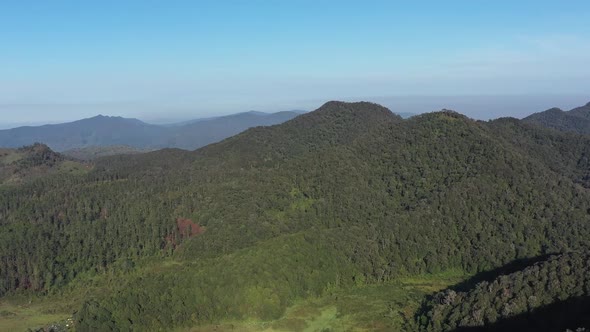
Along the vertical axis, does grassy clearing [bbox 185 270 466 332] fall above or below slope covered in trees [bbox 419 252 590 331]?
below

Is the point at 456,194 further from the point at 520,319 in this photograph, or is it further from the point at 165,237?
the point at 165,237

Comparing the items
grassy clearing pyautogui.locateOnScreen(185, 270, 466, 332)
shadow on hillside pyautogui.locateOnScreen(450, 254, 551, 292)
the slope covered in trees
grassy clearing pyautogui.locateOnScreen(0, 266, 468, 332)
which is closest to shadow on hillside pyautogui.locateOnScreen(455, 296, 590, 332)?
the slope covered in trees

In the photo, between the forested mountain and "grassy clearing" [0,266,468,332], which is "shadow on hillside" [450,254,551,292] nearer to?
the forested mountain

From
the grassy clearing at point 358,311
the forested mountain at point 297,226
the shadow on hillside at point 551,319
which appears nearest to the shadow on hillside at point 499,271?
the forested mountain at point 297,226

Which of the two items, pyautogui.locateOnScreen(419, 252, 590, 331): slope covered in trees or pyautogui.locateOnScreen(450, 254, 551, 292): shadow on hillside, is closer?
pyautogui.locateOnScreen(419, 252, 590, 331): slope covered in trees

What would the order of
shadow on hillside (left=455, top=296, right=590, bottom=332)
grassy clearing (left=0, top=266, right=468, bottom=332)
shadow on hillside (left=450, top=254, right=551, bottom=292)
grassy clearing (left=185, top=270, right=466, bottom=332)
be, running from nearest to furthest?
shadow on hillside (left=455, top=296, right=590, bottom=332) → grassy clearing (left=185, top=270, right=466, bottom=332) → grassy clearing (left=0, top=266, right=468, bottom=332) → shadow on hillside (left=450, top=254, right=551, bottom=292)

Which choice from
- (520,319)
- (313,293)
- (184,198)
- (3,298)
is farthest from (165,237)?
(520,319)
